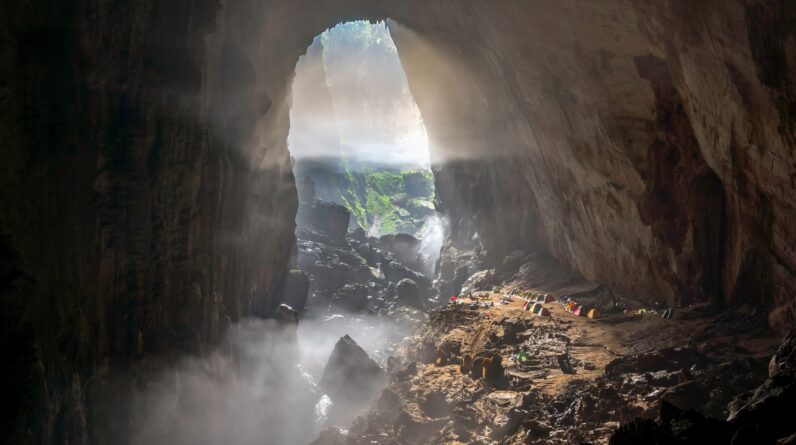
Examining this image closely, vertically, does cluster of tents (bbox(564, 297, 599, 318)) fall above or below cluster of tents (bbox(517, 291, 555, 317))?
above

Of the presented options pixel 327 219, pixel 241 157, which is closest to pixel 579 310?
pixel 241 157

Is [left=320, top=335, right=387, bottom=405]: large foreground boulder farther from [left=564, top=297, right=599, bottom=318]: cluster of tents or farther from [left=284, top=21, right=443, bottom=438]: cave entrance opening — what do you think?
[left=564, top=297, right=599, bottom=318]: cluster of tents

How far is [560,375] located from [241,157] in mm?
17946

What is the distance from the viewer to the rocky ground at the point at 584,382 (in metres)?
8.53

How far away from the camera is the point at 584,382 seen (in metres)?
16.3

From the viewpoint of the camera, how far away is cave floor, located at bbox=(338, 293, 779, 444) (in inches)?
Answer: 516

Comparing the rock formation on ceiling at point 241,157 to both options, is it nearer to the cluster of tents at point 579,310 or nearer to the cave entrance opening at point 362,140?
the cluster of tents at point 579,310

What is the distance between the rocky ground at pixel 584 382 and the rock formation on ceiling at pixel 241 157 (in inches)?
82.8

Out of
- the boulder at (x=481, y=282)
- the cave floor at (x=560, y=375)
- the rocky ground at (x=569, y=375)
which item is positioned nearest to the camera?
the rocky ground at (x=569, y=375)

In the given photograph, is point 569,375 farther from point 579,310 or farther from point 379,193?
point 379,193

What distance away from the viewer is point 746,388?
11.8 meters

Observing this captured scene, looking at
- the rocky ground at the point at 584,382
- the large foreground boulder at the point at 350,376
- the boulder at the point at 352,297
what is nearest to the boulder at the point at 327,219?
the boulder at the point at 352,297

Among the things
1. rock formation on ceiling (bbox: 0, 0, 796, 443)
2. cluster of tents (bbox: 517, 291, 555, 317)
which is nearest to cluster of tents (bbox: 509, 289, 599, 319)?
cluster of tents (bbox: 517, 291, 555, 317)

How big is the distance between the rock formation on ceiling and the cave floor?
208cm
